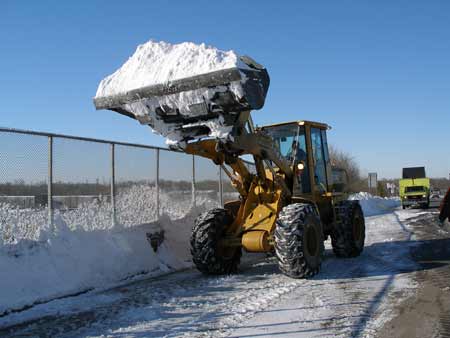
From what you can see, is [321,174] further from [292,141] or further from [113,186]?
[113,186]

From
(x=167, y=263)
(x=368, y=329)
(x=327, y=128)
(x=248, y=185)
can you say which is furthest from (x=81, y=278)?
(x=327, y=128)

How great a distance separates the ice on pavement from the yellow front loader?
0.02m

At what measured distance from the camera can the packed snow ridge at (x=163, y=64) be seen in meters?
6.62

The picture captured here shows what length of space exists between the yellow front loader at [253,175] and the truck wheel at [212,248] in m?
0.02

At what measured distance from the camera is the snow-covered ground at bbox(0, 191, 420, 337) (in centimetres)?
551

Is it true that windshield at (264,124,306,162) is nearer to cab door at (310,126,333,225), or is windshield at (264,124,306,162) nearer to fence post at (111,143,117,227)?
cab door at (310,126,333,225)

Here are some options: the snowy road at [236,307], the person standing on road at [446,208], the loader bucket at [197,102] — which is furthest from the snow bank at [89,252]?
the person standing on road at [446,208]

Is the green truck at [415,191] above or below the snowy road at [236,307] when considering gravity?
above

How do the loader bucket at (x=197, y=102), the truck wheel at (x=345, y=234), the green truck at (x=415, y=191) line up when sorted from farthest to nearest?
the green truck at (x=415, y=191) < the truck wheel at (x=345, y=234) < the loader bucket at (x=197, y=102)

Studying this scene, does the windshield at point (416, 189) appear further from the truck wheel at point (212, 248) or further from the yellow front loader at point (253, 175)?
the truck wheel at point (212, 248)

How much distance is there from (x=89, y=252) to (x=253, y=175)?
3.32 m

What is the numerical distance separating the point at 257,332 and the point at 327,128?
6.84 metres

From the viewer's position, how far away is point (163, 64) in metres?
7.01

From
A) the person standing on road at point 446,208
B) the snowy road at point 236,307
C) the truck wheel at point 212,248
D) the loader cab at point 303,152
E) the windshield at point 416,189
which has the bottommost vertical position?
the snowy road at point 236,307
